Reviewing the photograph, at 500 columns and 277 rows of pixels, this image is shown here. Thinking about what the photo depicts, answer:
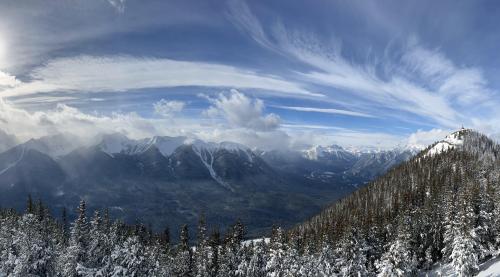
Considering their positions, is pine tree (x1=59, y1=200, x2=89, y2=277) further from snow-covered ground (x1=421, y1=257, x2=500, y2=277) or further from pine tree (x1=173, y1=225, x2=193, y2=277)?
snow-covered ground (x1=421, y1=257, x2=500, y2=277)

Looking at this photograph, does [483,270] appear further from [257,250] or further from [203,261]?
[203,261]

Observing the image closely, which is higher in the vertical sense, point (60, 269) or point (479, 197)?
point (479, 197)

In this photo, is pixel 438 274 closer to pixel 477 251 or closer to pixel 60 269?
pixel 477 251

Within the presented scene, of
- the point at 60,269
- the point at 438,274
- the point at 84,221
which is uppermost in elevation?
the point at 84,221

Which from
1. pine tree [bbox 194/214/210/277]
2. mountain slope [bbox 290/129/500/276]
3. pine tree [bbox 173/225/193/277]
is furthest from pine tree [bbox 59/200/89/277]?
mountain slope [bbox 290/129/500/276]

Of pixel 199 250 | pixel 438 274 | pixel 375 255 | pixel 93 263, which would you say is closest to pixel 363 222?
pixel 375 255

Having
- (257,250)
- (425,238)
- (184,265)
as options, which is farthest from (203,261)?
(425,238)

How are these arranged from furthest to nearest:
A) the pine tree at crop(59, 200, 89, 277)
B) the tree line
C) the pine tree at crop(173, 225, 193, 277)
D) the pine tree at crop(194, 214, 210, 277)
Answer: the pine tree at crop(194, 214, 210, 277) → the pine tree at crop(173, 225, 193, 277) → the tree line → the pine tree at crop(59, 200, 89, 277)

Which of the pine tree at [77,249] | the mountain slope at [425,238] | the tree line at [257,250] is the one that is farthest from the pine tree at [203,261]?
the pine tree at [77,249]
